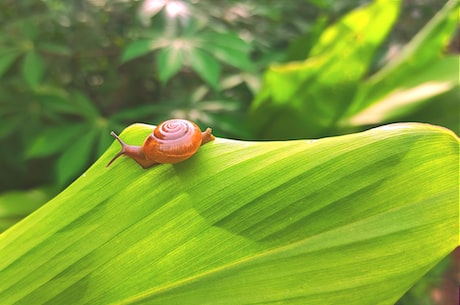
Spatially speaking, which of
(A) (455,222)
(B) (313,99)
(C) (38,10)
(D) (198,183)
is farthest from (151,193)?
(C) (38,10)

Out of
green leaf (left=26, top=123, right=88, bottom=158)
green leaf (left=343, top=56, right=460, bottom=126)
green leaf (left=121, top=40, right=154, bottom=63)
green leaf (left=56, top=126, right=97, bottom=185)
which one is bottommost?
green leaf (left=343, top=56, right=460, bottom=126)

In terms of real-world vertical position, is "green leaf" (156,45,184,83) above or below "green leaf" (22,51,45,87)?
below

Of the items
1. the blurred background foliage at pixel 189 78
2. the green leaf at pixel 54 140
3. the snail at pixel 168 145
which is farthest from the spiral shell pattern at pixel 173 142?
the green leaf at pixel 54 140

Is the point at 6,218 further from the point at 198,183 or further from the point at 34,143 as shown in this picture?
the point at 198,183

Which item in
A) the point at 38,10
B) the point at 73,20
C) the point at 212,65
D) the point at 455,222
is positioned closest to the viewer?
the point at 455,222

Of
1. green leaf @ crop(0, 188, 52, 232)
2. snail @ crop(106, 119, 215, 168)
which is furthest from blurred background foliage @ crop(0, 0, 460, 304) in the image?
snail @ crop(106, 119, 215, 168)

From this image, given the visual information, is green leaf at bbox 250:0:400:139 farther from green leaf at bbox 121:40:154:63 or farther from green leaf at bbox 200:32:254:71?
green leaf at bbox 121:40:154:63
